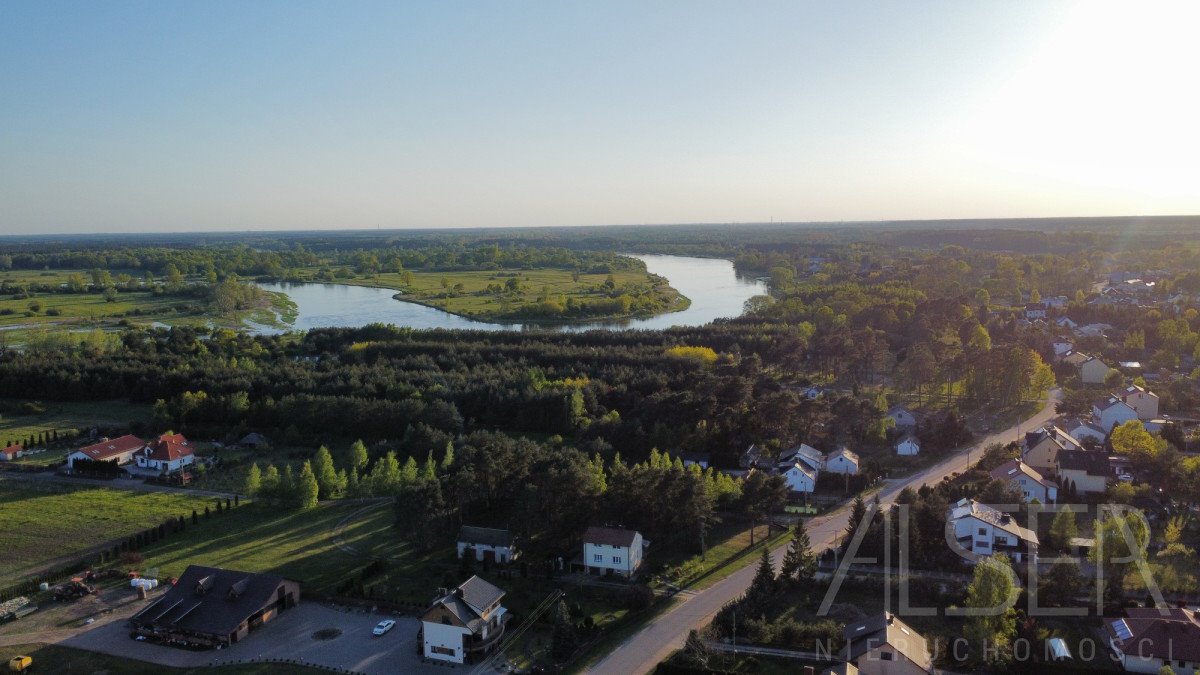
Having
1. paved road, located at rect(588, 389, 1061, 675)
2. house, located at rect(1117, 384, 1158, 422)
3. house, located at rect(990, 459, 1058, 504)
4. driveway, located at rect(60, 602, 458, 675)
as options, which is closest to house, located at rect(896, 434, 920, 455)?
paved road, located at rect(588, 389, 1061, 675)

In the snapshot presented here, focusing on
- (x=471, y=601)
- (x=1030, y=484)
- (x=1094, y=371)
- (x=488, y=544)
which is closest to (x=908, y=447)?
(x=1030, y=484)

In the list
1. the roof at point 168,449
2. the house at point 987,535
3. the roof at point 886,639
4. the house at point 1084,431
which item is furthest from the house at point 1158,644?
the roof at point 168,449

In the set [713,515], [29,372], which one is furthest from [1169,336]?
[29,372]

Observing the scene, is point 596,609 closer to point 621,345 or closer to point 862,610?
point 862,610

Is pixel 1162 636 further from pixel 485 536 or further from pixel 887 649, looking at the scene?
pixel 485 536

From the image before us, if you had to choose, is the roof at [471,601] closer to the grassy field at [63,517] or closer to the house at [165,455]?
the grassy field at [63,517]

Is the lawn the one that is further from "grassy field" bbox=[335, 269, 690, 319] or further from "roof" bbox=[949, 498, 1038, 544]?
"grassy field" bbox=[335, 269, 690, 319]
